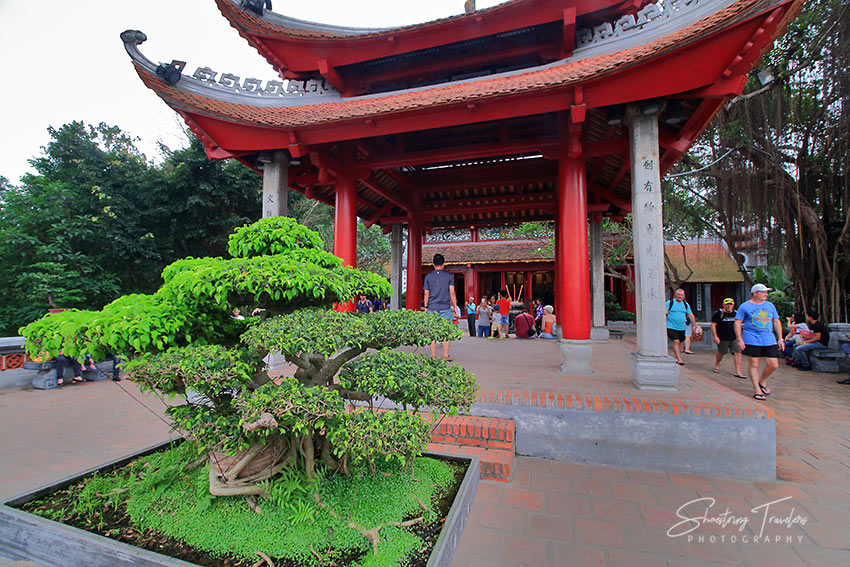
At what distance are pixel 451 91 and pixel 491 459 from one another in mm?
4516

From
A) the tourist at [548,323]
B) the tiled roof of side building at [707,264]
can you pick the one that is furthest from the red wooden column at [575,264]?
the tiled roof of side building at [707,264]

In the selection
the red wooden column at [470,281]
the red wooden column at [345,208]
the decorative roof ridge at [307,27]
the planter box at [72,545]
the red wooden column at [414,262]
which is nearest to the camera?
the planter box at [72,545]

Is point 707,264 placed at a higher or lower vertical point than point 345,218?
higher

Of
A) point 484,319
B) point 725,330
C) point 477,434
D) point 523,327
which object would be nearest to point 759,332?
point 725,330

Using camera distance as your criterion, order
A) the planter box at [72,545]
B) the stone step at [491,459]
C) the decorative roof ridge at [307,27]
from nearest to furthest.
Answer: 1. the planter box at [72,545]
2. the stone step at [491,459]
3. the decorative roof ridge at [307,27]

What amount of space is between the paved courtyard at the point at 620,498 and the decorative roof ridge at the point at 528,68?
4.13 meters

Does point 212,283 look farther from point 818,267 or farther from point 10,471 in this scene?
point 818,267

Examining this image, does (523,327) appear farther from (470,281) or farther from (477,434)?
(470,281)

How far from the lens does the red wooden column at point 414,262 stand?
8.32m

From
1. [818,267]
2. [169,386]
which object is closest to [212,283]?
[169,386]

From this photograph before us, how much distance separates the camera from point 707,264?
57.3ft

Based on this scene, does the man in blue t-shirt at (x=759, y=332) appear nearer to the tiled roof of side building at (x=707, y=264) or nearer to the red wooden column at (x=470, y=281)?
the red wooden column at (x=470, y=281)

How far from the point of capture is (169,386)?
71.3 inches

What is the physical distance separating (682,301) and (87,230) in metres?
14.0
